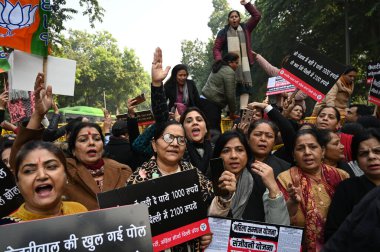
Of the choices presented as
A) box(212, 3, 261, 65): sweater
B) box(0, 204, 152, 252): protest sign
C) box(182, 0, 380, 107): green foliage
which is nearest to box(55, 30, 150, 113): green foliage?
box(182, 0, 380, 107): green foliage

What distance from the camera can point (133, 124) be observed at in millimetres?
4719

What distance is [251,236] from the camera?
9.30 ft

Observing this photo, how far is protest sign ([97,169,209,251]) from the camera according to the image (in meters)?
2.51

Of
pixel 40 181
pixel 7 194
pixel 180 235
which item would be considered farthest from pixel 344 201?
pixel 7 194

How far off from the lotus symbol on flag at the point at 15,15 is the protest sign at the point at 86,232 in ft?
9.74

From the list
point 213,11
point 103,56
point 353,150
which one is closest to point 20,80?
point 353,150

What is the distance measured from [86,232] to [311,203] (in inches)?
73.5

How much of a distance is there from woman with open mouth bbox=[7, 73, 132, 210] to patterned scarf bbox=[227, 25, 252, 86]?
3992 millimetres

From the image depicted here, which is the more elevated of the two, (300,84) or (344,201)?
(300,84)

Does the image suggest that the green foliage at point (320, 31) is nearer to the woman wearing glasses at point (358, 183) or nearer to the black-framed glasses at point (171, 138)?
the woman wearing glasses at point (358, 183)

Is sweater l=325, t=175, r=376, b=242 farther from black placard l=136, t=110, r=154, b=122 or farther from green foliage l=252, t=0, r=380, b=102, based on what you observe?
green foliage l=252, t=0, r=380, b=102

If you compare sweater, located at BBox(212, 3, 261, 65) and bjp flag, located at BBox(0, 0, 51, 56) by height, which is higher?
sweater, located at BBox(212, 3, 261, 65)

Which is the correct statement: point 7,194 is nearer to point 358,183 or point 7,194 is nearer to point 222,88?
point 358,183

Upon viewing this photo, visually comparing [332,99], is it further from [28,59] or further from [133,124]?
[28,59]
